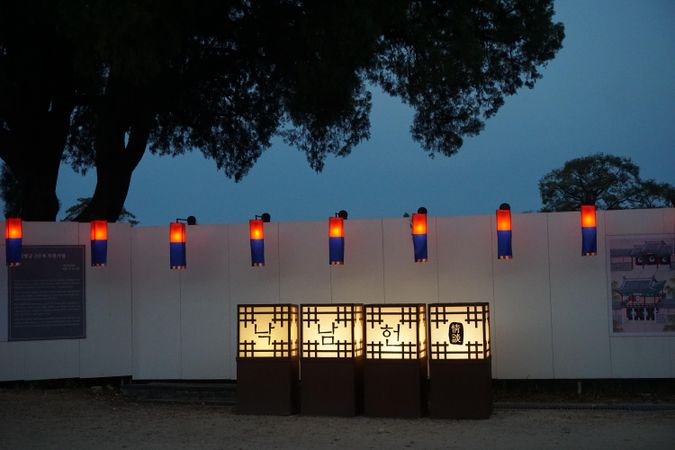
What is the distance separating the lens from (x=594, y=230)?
10.6 metres

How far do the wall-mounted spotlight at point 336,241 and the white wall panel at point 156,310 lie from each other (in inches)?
92.3

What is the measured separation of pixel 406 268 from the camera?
1159 centimetres

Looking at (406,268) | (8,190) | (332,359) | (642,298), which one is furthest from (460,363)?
(8,190)

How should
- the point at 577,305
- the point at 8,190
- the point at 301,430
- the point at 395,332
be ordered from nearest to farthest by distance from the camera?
the point at 301,430 → the point at 395,332 → the point at 577,305 → the point at 8,190

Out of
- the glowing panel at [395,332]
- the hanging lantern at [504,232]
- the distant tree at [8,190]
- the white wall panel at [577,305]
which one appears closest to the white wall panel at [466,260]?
the hanging lantern at [504,232]

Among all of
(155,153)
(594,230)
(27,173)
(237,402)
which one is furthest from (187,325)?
(155,153)

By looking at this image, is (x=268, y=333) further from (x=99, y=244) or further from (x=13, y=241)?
(x=13, y=241)

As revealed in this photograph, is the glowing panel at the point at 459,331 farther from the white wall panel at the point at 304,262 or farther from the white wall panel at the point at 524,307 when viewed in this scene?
the white wall panel at the point at 304,262

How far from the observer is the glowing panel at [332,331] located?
1032 centimetres

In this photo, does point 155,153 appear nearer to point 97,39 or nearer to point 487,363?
point 97,39

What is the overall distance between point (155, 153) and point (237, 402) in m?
11.1

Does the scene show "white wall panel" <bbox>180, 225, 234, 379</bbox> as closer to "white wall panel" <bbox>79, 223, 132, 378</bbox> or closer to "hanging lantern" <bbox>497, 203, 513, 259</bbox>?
"white wall panel" <bbox>79, 223, 132, 378</bbox>

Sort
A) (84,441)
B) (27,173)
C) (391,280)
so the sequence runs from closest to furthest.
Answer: (84,441), (391,280), (27,173)

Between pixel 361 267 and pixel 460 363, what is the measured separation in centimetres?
237
